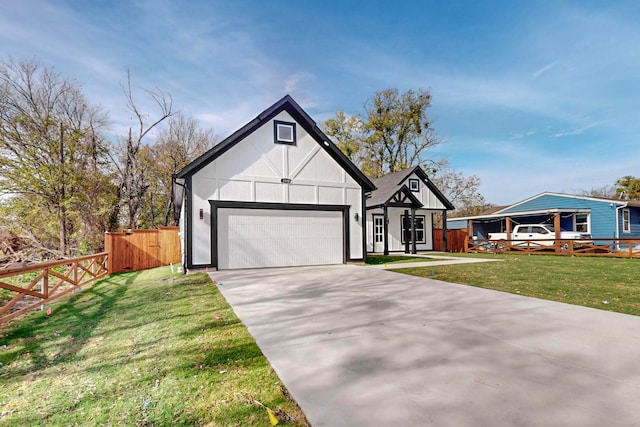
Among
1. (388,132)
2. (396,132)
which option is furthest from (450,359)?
(396,132)

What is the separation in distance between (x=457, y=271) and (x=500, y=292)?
3.25m

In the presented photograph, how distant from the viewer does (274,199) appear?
1079cm

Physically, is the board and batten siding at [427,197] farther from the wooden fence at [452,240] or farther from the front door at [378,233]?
the front door at [378,233]

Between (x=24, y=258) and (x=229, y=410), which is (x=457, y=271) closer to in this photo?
(x=229, y=410)

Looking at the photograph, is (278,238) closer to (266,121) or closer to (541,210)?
(266,121)

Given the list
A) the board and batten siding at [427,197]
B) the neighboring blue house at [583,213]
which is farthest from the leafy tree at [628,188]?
the board and batten siding at [427,197]

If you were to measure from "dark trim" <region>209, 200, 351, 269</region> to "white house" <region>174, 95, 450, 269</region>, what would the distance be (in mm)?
32

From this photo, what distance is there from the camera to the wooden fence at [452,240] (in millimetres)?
19250

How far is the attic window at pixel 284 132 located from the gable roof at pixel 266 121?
1.07 feet

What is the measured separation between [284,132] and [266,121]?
748mm

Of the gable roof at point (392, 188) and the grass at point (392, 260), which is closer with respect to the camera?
the grass at point (392, 260)

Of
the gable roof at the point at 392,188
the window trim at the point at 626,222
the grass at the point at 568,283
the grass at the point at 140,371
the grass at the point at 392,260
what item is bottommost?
the grass at the point at 392,260

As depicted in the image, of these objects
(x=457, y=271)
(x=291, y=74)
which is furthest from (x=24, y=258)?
(x=457, y=271)

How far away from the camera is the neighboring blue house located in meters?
18.3
